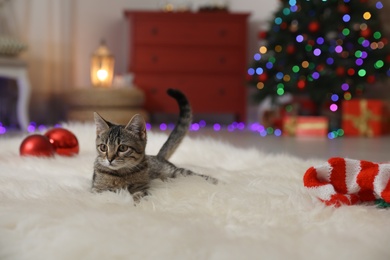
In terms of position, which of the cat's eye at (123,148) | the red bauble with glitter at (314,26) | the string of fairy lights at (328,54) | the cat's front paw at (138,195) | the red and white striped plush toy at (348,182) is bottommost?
the cat's front paw at (138,195)

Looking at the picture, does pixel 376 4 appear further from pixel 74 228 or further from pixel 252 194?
pixel 74 228

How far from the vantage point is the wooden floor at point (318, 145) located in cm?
279

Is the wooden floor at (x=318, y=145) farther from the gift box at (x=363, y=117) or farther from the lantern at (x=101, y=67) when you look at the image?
the lantern at (x=101, y=67)

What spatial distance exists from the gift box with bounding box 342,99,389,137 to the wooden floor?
0.16 metres

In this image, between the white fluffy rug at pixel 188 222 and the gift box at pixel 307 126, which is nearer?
the white fluffy rug at pixel 188 222

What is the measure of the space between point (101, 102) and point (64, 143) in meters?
2.14

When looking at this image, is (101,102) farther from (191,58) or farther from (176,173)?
(176,173)

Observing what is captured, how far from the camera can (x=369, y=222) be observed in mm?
1160

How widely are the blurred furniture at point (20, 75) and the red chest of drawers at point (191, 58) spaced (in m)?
1.13

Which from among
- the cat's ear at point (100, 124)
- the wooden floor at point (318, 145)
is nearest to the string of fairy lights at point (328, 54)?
the wooden floor at point (318, 145)

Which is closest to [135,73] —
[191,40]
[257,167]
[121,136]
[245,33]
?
[191,40]

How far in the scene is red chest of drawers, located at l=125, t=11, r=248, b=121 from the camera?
478cm

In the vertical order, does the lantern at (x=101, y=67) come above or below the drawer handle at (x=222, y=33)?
below

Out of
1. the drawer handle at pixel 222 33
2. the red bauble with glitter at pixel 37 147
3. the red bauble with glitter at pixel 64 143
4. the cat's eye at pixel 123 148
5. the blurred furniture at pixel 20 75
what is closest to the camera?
the cat's eye at pixel 123 148
